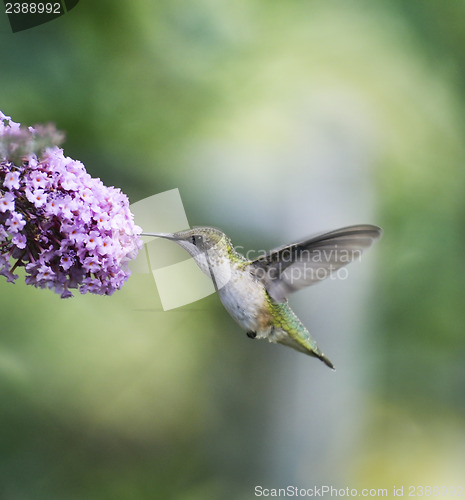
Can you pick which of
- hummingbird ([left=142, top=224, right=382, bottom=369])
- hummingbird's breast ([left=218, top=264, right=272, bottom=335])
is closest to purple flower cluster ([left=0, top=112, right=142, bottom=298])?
hummingbird ([left=142, top=224, right=382, bottom=369])

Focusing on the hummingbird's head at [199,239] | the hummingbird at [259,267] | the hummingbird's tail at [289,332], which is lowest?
the hummingbird's tail at [289,332]

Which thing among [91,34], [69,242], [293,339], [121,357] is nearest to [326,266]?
[293,339]

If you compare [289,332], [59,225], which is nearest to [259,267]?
[289,332]

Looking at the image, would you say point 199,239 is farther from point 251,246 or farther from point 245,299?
point 251,246

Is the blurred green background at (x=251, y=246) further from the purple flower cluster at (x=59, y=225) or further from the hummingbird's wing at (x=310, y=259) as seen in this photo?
the purple flower cluster at (x=59, y=225)

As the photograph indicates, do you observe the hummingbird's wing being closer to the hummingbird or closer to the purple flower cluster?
the hummingbird

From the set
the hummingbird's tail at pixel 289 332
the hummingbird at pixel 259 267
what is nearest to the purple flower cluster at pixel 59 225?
the hummingbird at pixel 259 267

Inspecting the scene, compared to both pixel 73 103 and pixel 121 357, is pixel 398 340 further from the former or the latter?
pixel 73 103
